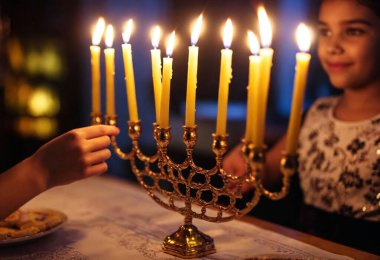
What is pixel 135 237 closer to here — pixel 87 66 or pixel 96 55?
pixel 96 55

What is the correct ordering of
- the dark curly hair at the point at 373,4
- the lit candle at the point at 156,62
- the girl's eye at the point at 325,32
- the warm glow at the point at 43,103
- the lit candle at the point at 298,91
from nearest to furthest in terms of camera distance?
the lit candle at the point at 298,91 → the lit candle at the point at 156,62 → the dark curly hair at the point at 373,4 → the girl's eye at the point at 325,32 → the warm glow at the point at 43,103

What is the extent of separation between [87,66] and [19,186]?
3.46m

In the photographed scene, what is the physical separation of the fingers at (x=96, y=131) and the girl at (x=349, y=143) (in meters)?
0.83

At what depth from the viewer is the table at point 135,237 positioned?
3.68 feet

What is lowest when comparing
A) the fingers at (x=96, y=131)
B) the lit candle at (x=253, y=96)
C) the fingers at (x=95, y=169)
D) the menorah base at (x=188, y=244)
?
the menorah base at (x=188, y=244)

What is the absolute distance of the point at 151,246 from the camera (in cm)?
117

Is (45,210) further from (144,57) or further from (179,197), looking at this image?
(144,57)

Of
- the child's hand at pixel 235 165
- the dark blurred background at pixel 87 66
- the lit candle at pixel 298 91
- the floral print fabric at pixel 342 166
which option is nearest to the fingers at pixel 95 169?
the lit candle at pixel 298 91

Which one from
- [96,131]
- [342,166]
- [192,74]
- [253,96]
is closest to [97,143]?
[96,131]

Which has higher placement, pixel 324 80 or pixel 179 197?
pixel 324 80

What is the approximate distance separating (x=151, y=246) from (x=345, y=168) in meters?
0.95

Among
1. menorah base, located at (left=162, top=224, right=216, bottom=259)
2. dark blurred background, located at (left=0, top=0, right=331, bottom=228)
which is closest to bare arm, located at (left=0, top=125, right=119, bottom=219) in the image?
menorah base, located at (left=162, top=224, right=216, bottom=259)

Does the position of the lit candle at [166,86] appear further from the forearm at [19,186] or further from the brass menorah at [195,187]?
the forearm at [19,186]

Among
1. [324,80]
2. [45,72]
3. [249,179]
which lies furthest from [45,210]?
[45,72]
